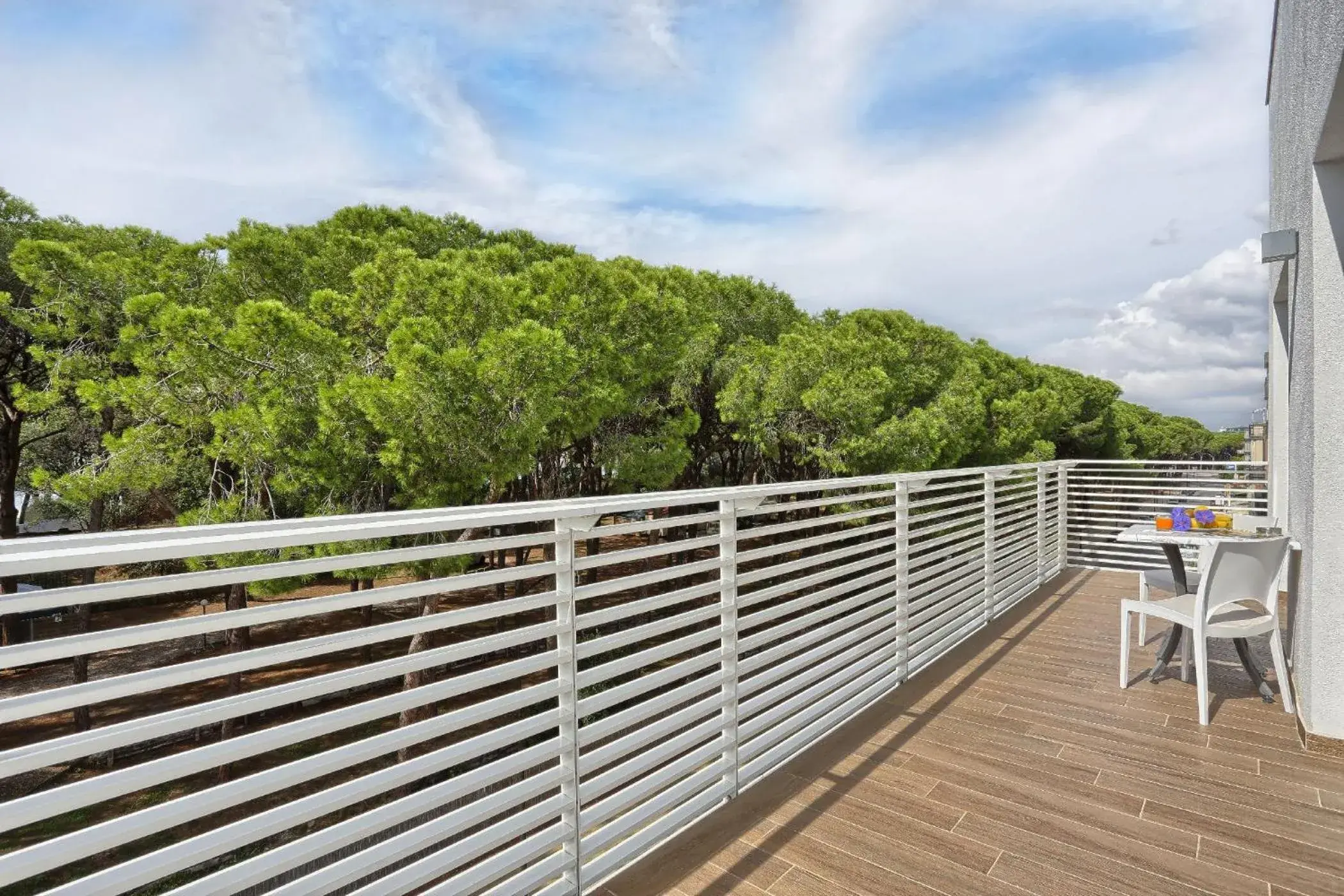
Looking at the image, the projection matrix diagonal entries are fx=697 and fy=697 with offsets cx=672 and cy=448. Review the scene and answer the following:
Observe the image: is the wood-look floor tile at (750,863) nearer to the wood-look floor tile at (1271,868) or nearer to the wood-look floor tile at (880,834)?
the wood-look floor tile at (880,834)

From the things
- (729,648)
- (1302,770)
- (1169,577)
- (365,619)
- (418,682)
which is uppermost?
(729,648)

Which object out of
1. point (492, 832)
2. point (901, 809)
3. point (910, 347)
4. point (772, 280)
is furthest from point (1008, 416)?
point (492, 832)

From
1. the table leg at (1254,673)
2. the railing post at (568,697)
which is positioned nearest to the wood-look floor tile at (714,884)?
the railing post at (568,697)

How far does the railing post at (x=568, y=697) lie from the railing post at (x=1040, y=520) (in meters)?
5.87

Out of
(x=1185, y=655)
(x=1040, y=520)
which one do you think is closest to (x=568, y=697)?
(x=1185, y=655)

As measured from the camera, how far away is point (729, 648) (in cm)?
271

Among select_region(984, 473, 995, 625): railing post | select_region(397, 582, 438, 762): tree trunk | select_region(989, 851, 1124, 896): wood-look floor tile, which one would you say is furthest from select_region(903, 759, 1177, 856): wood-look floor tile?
select_region(397, 582, 438, 762): tree trunk

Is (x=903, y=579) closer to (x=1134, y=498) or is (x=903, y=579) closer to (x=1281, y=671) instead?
(x=1281, y=671)

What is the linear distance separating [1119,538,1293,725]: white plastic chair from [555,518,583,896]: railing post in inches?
127

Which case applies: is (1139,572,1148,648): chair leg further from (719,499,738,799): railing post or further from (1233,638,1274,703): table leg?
(719,499,738,799): railing post

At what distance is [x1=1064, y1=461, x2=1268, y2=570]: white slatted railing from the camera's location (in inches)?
302

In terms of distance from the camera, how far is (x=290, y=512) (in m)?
11.6

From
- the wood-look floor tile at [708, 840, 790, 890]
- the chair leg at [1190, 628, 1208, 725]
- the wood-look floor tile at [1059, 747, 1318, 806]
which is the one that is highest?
the chair leg at [1190, 628, 1208, 725]

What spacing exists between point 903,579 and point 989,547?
1746 mm
